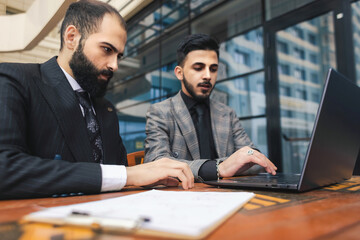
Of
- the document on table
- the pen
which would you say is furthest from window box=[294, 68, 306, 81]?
the pen

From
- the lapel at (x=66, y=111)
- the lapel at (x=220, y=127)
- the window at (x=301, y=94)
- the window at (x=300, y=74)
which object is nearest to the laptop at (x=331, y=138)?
the lapel at (x=66, y=111)

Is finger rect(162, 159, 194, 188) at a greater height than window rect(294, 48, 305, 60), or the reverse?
window rect(294, 48, 305, 60)

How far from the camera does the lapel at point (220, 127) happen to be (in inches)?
73.2

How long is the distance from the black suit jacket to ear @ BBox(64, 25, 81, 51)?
0.39 feet

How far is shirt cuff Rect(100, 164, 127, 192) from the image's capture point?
2.63 feet

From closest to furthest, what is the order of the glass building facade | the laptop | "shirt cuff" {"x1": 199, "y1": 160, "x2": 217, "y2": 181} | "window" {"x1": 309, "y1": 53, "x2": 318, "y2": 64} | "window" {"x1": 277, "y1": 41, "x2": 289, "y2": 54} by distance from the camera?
the laptop < "shirt cuff" {"x1": 199, "y1": 160, "x2": 217, "y2": 181} < the glass building facade < "window" {"x1": 277, "y1": 41, "x2": 289, "y2": 54} < "window" {"x1": 309, "y1": 53, "x2": 318, "y2": 64}

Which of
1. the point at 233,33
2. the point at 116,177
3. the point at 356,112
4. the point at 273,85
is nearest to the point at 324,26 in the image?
the point at 273,85

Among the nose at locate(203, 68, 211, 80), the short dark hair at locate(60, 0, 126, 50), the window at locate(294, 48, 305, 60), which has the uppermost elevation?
the window at locate(294, 48, 305, 60)

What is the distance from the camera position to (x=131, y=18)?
6.38m

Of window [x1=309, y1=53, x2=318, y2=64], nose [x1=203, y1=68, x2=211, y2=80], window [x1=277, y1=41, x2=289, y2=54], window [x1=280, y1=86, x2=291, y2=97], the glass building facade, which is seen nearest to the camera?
nose [x1=203, y1=68, x2=211, y2=80]

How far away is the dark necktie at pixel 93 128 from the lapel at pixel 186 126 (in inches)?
25.2

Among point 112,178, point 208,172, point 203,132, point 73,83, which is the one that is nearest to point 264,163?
point 208,172

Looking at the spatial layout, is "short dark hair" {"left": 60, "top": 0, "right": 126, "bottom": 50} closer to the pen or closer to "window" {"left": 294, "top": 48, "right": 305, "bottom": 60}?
the pen

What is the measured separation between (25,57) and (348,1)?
4.46m
